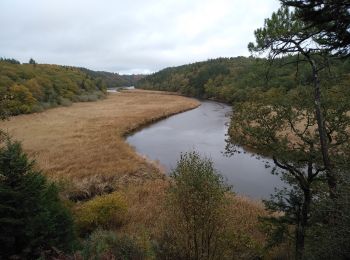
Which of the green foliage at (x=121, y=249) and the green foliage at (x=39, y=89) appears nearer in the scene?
the green foliage at (x=121, y=249)

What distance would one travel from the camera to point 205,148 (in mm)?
35062

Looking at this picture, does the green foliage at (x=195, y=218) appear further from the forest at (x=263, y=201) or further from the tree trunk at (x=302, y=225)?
the tree trunk at (x=302, y=225)

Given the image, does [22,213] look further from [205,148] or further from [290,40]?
[205,148]

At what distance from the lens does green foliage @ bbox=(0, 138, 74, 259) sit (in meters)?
9.44

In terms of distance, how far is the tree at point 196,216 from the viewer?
9906 mm

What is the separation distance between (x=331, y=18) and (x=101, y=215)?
42.0ft

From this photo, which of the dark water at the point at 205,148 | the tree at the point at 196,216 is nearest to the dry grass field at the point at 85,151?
the dark water at the point at 205,148

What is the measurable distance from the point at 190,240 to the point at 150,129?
39.1 metres

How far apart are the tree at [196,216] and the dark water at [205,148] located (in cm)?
392

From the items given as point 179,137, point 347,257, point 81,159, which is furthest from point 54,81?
point 347,257

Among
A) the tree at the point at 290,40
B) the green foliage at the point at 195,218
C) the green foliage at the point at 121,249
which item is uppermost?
the tree at the point at 290,40

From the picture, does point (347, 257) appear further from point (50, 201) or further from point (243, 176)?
point (243, 176)

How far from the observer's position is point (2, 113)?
11.0m

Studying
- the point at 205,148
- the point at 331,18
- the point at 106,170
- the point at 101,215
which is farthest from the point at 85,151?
the point at 331,18
